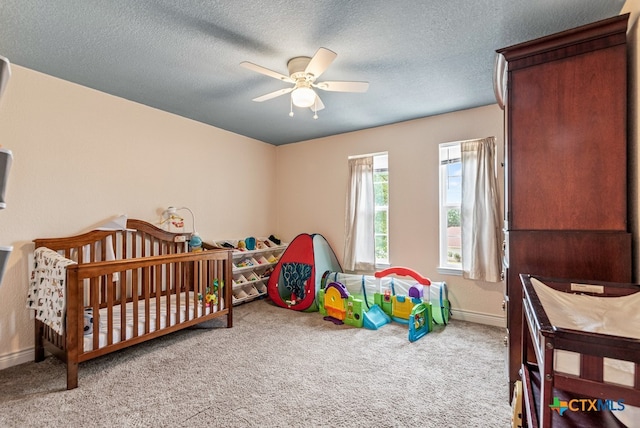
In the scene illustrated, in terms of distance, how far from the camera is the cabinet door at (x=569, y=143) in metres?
1.45

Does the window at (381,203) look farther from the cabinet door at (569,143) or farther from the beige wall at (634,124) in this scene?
the beige wall at (634,124)

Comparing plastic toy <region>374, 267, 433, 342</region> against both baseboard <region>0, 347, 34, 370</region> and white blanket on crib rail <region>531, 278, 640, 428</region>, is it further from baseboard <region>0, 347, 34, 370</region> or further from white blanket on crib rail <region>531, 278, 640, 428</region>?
baseboard <region>0, 347, 34, 370</region>

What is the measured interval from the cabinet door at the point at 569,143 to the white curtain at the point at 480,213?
151 centimetres

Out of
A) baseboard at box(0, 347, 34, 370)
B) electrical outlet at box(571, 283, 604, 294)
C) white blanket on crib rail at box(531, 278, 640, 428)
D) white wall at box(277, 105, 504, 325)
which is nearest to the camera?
white blanket on crib rail at box(531, 278, 640, 428)

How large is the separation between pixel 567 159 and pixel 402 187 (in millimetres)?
2154

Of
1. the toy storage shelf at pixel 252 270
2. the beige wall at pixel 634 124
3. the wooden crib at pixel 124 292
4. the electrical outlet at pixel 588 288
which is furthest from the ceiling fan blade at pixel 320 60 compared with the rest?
the toy storage shelf at pixel 252 270

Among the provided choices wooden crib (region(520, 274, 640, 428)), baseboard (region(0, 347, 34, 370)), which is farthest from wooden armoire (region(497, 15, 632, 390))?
baseboard (region(0, 347, 34, 370))

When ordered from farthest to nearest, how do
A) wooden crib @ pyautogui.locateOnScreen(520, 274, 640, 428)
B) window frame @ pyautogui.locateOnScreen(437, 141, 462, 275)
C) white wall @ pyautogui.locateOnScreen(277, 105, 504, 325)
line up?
1. window frame @ pyautogui.locateOnScreen(437, 141, 462, 275)
2. white wall @ pyautogui.locateOnScreen(277, 105, 504, 325)
3. wooden crib @ pyautogui.locateOnScreen(520, 274, 640, 428)

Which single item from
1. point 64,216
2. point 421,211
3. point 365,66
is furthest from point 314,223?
point 64,216

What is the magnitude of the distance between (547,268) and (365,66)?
182cm

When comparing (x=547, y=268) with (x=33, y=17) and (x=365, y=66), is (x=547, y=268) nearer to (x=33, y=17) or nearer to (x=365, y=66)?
(x=365, y=66)

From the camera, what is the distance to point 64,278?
6.53 feet

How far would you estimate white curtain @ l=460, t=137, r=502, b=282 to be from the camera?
3.04 meters

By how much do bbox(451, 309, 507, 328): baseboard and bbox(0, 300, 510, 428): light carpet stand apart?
0.19 meters
